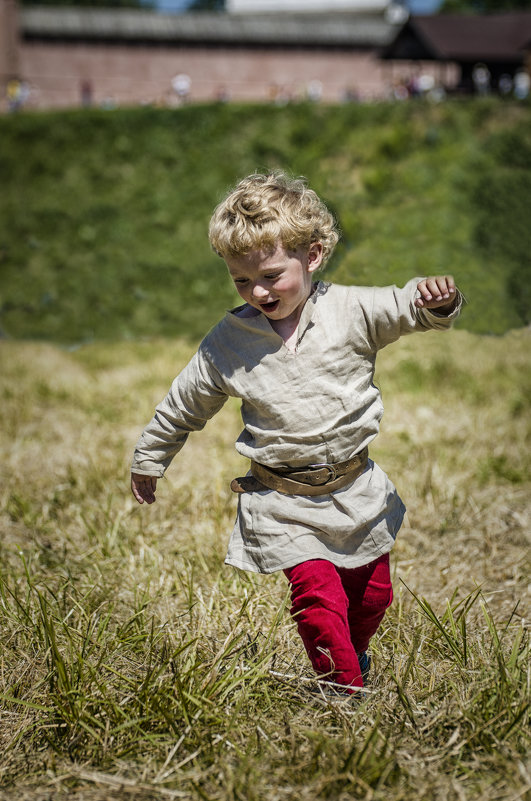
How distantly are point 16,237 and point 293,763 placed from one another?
1372 centimetres

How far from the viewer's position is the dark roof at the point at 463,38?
78.0 ft

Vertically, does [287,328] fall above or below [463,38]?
below

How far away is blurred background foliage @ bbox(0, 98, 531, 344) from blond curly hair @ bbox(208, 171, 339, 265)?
7041mm

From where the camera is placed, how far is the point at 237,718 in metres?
1.88

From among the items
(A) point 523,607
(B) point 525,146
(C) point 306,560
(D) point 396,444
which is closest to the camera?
(C) point 306,560

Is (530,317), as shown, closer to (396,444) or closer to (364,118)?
(396,444)

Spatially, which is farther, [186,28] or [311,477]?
[186,28]

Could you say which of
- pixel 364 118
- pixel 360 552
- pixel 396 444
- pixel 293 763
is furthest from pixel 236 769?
pixel 364 118

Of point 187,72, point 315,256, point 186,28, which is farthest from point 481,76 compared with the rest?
point 315,256

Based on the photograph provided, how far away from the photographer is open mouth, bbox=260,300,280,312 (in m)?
2.08

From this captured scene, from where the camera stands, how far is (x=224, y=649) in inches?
80.5

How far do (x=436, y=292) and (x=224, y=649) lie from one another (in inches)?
40.5

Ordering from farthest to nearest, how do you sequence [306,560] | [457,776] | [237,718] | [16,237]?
1. [16,237]
2. [306,560]
3. [237,718]
4. [457,776]

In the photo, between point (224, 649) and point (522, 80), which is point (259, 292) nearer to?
point (224, 649)
